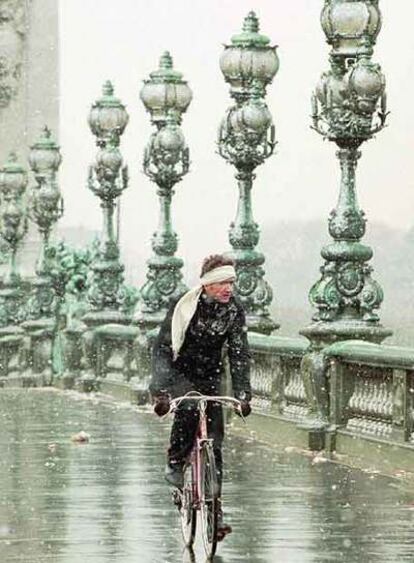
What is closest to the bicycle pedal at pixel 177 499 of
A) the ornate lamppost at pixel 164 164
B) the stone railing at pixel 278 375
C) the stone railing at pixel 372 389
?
the stone railing at pixel 372 389

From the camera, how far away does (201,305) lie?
17078 mm

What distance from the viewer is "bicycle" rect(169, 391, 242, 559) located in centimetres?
1655

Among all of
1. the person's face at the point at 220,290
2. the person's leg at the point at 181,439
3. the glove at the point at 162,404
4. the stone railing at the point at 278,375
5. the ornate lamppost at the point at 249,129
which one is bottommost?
the person's leg at the point at 181,439

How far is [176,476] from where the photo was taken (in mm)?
17422

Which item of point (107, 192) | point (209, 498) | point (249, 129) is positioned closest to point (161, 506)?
point (209, 498)

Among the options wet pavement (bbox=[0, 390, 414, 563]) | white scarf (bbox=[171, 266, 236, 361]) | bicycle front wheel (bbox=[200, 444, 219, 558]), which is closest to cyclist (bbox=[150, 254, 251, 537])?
white scarf (bbox=[171, 266, 236, 361])

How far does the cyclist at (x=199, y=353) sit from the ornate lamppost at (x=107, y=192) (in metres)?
22.9

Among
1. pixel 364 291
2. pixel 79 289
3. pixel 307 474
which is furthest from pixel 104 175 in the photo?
pixel 307 474

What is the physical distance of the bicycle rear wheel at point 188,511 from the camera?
669 inches

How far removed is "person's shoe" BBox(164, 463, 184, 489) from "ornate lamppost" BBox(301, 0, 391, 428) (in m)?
8.09

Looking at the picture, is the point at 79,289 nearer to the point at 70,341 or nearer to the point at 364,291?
the point at 70,341

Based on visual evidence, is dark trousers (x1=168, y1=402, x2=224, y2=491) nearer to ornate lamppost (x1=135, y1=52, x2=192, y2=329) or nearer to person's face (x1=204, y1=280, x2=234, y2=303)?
person's face (x1=204, y1=280, x2=234, y2=303)

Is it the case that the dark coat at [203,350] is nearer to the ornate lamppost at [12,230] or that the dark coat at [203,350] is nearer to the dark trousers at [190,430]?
the dark trousers at [190,430]

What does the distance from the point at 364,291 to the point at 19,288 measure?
27.5 metres
